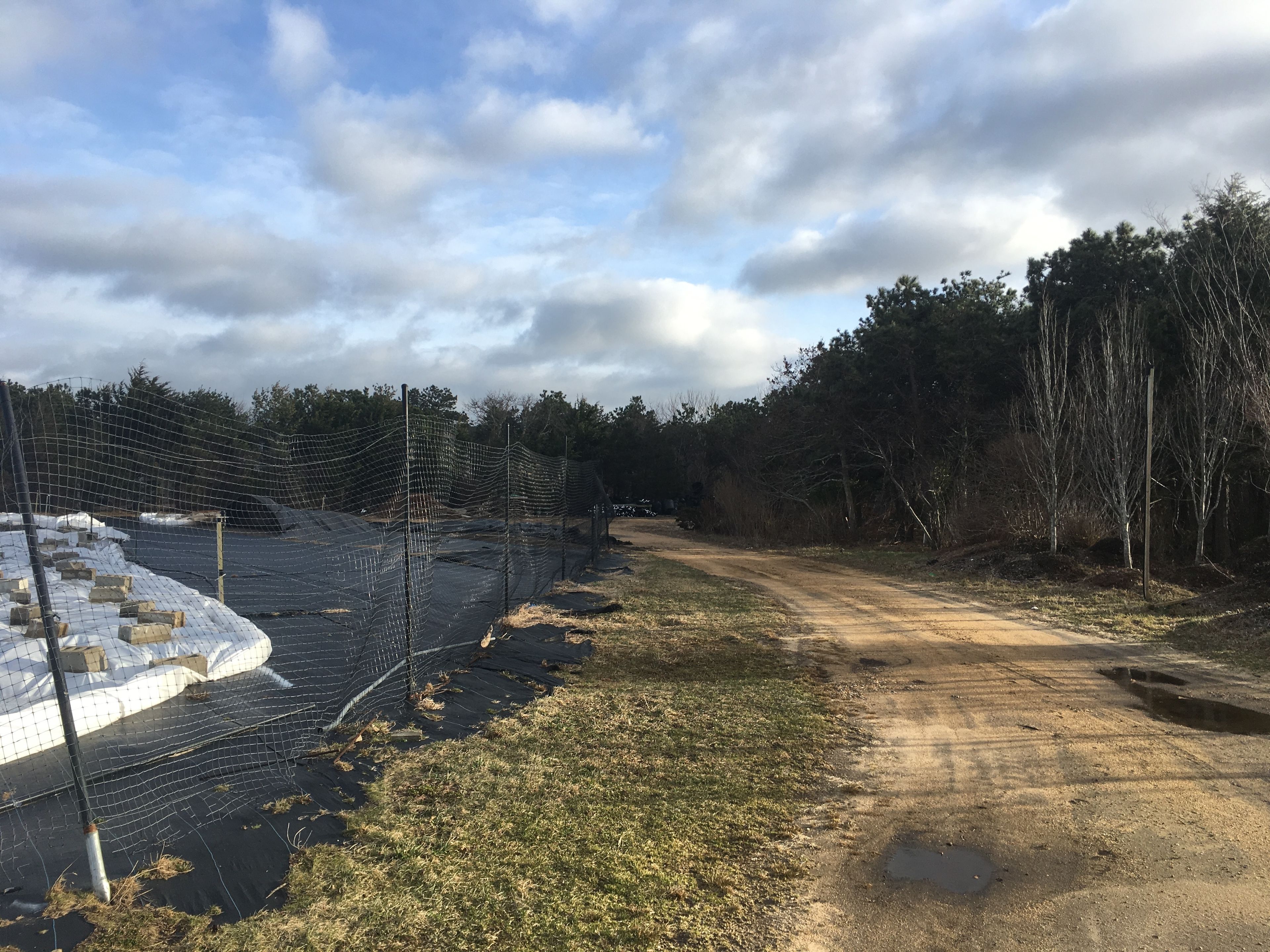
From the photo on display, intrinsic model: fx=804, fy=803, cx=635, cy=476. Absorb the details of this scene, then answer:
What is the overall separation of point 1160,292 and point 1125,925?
67.1 feet

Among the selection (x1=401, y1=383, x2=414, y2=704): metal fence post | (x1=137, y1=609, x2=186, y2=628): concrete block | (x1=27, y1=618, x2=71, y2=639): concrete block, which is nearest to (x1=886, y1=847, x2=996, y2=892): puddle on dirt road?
(x1=401, y1=383, x2=414, y2=704): metal fence post

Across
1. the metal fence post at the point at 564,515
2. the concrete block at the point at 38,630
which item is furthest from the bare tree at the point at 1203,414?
the concrete block at the point at 38,630

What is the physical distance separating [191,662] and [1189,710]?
25.2ft

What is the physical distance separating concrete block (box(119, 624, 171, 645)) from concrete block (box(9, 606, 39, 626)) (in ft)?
2.41

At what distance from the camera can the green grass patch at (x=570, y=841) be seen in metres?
2.99

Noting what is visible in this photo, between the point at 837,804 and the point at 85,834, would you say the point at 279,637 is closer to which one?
the point at 85,834

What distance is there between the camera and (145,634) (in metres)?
6.45

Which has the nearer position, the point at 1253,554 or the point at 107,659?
the point at 107,659

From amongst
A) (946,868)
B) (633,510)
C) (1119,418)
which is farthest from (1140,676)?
(633,510)

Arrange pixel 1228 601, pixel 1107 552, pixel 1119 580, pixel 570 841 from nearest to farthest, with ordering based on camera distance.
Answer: pixel 570 841 → pixel 1228 601 → pixel 1119 580 → pixel 1107 552

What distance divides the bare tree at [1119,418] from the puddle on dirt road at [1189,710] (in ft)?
24.7

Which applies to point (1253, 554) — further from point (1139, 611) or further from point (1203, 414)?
point (1139, 611)

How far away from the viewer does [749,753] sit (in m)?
5.11

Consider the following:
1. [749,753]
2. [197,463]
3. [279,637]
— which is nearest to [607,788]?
[749,753]
